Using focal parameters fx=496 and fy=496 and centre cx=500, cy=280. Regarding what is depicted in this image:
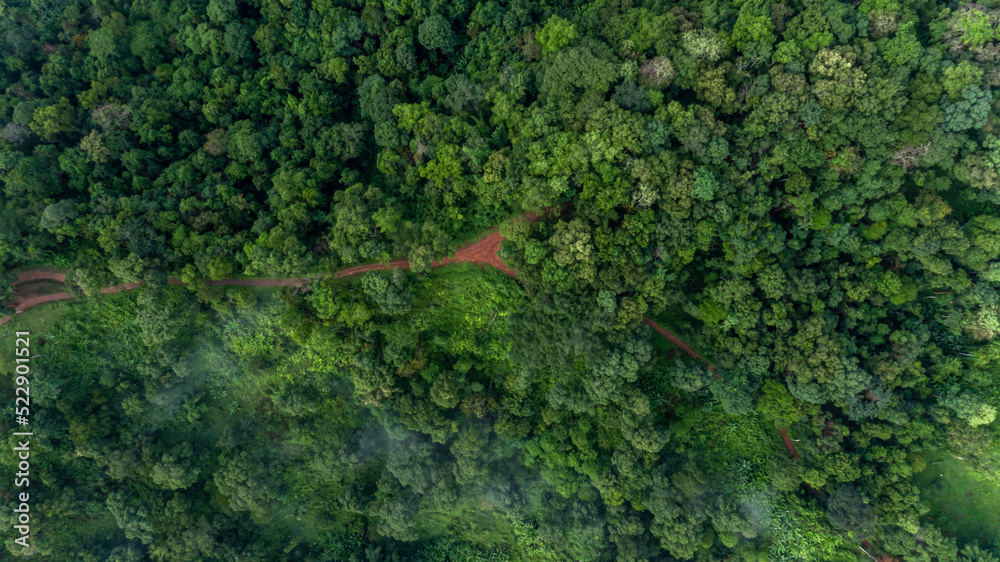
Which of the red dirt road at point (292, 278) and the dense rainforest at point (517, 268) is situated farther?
the red dirt road at point (292, 278)

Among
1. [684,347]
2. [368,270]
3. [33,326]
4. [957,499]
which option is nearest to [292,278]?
[368,270]

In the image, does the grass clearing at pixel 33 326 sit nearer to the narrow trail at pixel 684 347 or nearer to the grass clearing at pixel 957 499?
the narrow trail at pixel 684 347

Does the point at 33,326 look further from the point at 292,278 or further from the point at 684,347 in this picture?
the point at 684,347

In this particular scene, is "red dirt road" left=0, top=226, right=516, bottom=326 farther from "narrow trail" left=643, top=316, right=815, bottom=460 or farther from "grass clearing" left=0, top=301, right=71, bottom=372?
"narrow trail" left=643, top=316, right=815, bottom=460

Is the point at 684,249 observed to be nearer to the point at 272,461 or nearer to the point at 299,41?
the point at 299,41

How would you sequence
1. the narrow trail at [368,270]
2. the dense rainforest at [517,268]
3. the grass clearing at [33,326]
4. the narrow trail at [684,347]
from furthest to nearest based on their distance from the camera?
1. the narrow trail at [684,347]
2. the grass clearing at [33,326]
3. the narrow trail at [368,270]
4. the dense rainforest at [517,268]

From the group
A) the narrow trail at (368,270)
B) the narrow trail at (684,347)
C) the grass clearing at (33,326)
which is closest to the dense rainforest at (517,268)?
the grass clearing at (33,326)

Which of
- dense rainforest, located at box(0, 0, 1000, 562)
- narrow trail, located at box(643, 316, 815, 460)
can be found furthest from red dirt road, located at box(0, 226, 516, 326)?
narrow trail, located at box(643, 316, 815, 460)

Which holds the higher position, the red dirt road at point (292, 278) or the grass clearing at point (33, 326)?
the red dirt road at point (292, 278)
